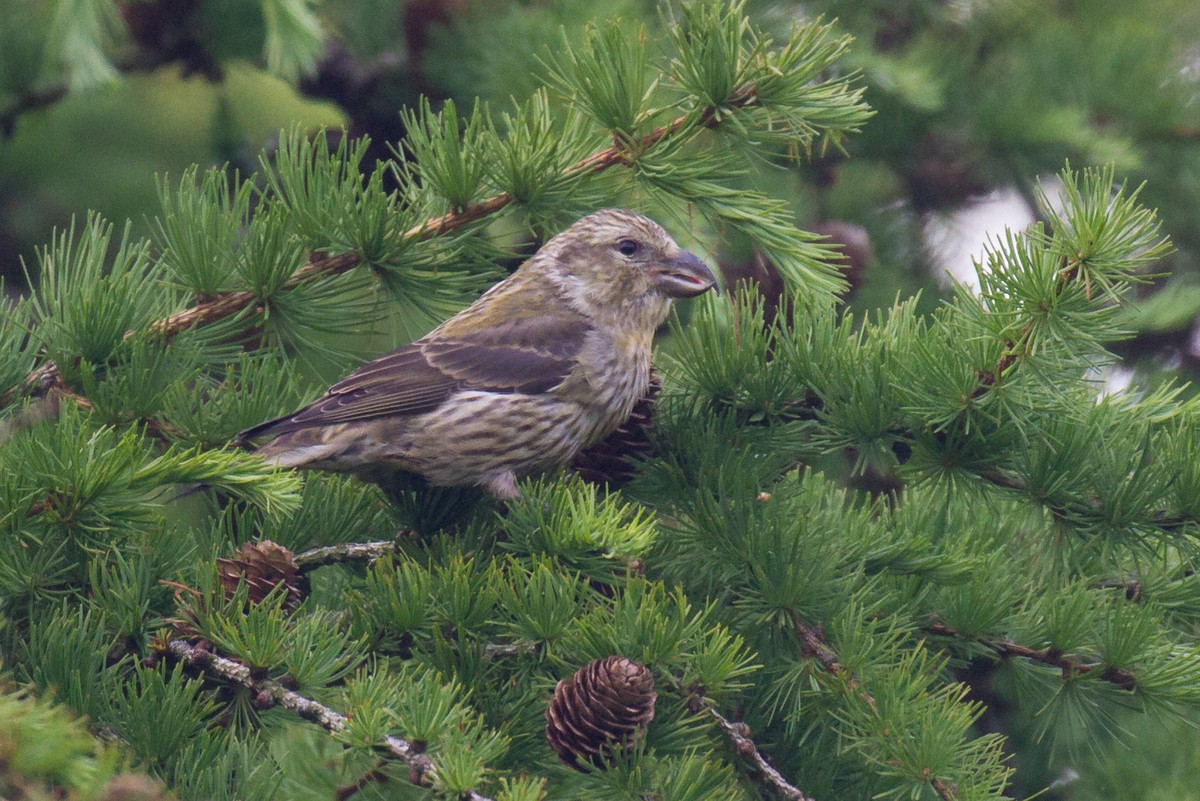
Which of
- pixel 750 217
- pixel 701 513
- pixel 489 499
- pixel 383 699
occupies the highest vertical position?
pixel 750 217

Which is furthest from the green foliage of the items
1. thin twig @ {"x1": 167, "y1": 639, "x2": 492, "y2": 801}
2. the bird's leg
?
the bird's leg

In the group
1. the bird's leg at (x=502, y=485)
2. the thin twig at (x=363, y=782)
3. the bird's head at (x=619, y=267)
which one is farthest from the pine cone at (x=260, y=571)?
the bird's head at (x=619, y=267)

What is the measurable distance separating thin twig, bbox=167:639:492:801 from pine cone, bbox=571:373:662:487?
49.5 inches

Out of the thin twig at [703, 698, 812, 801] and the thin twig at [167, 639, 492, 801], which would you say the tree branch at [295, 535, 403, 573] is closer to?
the thin twig at [167, 639, 492, 801]

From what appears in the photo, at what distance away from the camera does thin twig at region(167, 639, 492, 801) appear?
2223 mm

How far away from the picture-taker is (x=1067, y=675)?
9.44ft

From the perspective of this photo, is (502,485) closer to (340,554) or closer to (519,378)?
(519,378)

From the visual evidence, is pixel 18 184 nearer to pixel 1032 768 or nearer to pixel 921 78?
pixel 921 78

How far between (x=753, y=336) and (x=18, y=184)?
4142 mm

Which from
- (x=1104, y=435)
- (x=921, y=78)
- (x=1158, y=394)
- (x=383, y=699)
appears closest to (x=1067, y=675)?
(x=1104, y=435)

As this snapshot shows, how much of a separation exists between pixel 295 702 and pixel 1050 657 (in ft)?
5.57

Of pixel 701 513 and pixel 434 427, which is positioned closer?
pixel 701 513

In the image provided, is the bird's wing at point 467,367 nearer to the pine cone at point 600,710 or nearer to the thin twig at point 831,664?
the thin twig at point 831,664

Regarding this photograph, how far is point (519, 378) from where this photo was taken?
432cm
